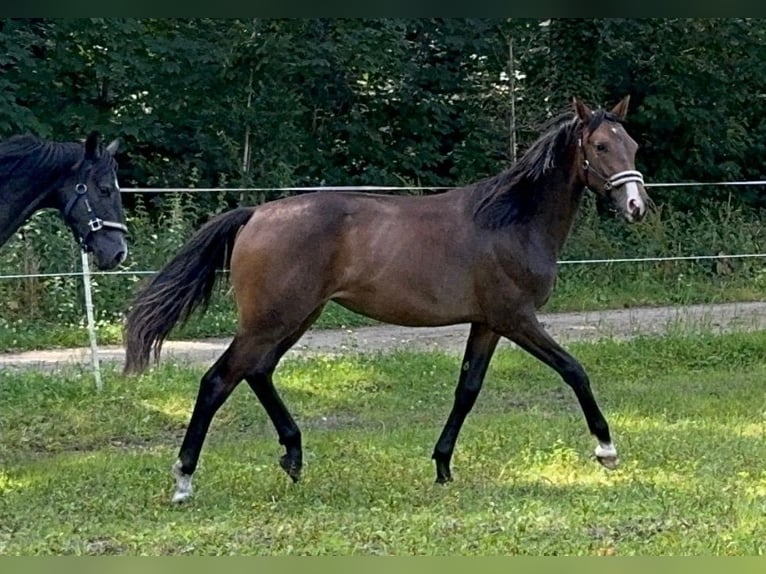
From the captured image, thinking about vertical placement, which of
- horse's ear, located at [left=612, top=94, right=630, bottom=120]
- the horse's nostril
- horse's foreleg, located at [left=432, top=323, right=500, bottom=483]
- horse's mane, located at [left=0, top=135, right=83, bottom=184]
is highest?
horse's ear, located at [left=612, top=94, right=630, bottom=120]

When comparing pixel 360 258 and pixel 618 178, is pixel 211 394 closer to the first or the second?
pixel 360 258

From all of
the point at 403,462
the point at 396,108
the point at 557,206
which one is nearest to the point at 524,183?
the point at 557,206

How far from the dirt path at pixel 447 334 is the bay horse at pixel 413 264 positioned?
3620mm

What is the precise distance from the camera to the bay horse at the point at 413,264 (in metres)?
5.94

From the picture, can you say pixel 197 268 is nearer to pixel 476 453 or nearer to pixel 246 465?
pixel 246 465

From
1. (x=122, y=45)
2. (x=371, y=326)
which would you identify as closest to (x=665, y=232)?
(x=371, y=326)

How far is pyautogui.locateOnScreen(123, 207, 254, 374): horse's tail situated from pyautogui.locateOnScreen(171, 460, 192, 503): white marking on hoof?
587 mm

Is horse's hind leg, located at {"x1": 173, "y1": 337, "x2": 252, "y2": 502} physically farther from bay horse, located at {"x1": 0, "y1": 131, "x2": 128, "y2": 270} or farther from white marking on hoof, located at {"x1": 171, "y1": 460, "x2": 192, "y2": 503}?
bay horse, located at {"x1": 0, "y1": 131, "x2": 128, "y2": 270}

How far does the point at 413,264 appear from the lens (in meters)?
6.13

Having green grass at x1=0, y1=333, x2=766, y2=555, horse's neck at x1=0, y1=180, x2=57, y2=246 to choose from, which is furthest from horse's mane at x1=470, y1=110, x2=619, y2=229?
horse's neck at x1=0, y1=180, x2=57, y2=246

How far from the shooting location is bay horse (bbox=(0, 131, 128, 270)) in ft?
19.2

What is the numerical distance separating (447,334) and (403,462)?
194 inches

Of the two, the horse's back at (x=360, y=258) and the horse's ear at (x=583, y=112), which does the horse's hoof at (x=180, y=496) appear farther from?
the horse's ear at (x=583, y=112)

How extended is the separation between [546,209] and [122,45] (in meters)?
9.59
